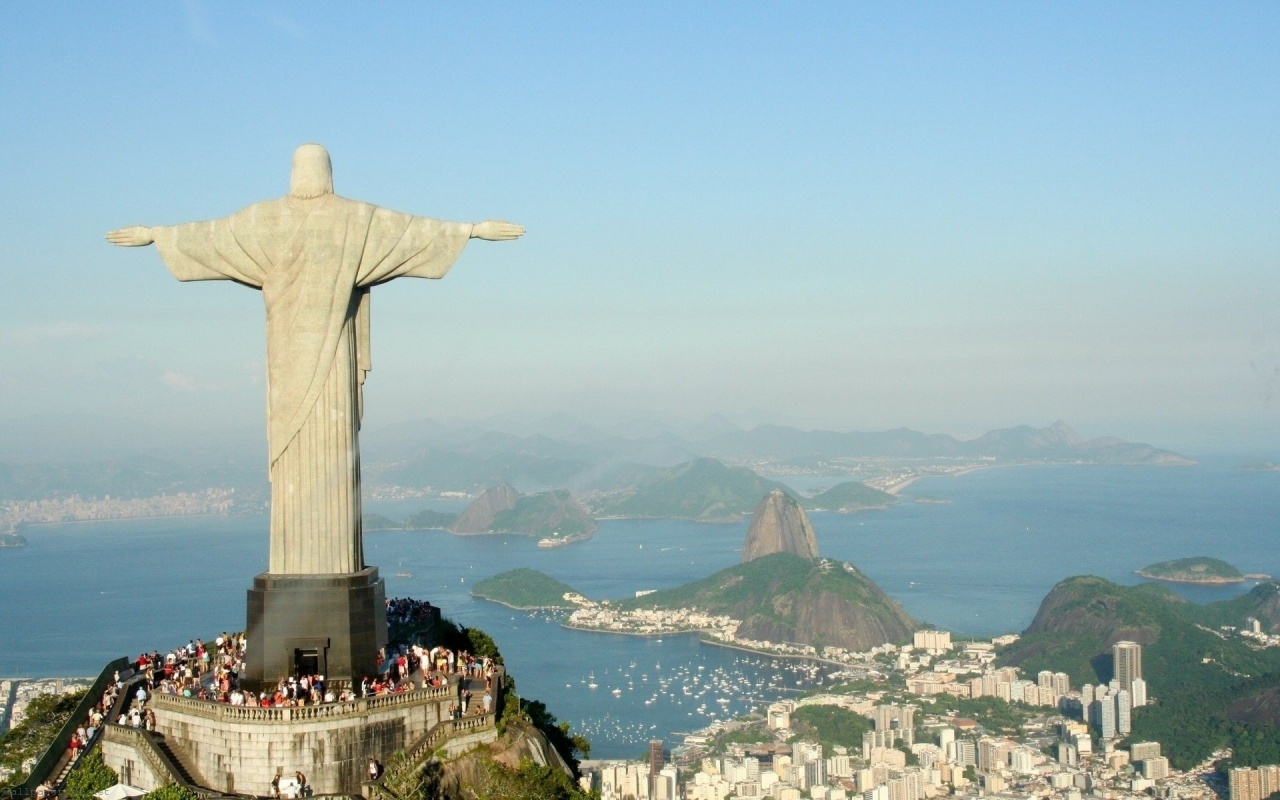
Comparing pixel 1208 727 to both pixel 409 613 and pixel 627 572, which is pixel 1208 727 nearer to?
pixel 409 613

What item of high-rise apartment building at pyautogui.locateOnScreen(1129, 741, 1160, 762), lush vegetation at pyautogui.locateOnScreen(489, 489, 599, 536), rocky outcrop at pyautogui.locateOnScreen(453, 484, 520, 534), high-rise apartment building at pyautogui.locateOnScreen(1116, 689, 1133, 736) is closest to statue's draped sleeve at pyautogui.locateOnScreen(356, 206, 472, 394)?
high-rise apartment building at pyautogui.locateOnScreen(1129, 741, 1160, 762)

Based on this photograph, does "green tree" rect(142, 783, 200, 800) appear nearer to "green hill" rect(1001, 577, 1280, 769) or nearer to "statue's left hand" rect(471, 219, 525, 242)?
"statue's left hand" rect(471, 219, 525, 242)

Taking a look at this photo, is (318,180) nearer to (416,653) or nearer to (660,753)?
(416,653)

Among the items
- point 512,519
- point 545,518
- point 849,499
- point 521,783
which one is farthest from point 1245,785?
point 849,499

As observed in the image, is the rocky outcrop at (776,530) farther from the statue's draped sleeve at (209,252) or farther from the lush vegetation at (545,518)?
the statue's draped sleeve at (209,252)

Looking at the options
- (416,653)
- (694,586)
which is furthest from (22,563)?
(416,653)
